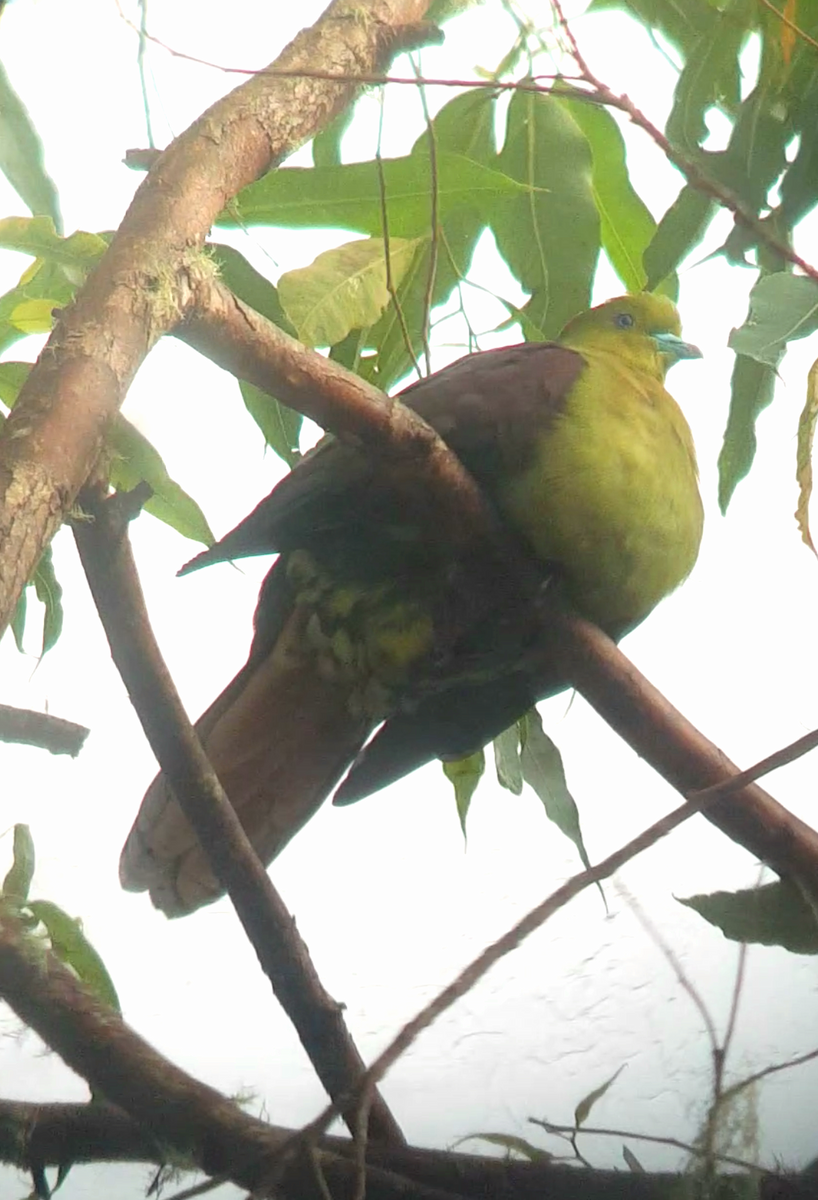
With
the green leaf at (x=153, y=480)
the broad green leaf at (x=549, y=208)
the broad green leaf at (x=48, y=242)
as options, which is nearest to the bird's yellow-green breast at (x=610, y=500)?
the broad green leaf at (x=549, y=208)

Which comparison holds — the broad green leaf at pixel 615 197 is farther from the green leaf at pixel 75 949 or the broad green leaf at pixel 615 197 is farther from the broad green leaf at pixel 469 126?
the green leaf at pixel 75 949

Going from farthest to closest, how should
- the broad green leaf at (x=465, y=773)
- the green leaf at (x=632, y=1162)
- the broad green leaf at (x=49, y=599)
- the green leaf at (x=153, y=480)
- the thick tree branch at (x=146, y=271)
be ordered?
the broad green leaf at (x=465, y=773)
the broad green leaf at (x=49, y=599)
the green leaf at (x=153, y=480)
the green leaf at (x=632, y=1162)
the thick tree branch at (x=146, y=271)

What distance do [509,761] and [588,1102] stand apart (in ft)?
1.44

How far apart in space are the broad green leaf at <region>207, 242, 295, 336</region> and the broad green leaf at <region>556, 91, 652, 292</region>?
475 millimetres

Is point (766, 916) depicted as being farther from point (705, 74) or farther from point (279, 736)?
point (705, 74)

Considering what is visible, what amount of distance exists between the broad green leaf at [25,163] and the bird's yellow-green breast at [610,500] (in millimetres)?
559

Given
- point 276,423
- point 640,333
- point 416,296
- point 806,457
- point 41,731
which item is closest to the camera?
point 806,457

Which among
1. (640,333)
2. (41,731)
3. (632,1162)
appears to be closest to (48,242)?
(41,731)

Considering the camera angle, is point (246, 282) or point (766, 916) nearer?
point (766, 916)

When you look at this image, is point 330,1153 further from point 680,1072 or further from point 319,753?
point 319,753

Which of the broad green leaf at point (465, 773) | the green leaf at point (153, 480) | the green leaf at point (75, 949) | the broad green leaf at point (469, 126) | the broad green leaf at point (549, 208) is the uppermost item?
the broad green leaf at point (469, 126)

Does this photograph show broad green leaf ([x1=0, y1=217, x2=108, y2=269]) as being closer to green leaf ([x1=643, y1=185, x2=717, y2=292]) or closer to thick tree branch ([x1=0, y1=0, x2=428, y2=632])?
thick tree branch ([x1=0, y1=0, x2=428, y2=632])

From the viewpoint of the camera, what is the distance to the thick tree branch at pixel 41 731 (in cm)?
129

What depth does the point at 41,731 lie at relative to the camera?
1.30 meters
